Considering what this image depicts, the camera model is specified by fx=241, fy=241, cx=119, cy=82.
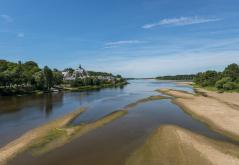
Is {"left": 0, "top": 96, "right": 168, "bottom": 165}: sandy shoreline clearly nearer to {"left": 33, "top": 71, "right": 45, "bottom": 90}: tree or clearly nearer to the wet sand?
the wet sand

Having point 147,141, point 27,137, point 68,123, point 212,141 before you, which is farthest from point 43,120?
point 212,141

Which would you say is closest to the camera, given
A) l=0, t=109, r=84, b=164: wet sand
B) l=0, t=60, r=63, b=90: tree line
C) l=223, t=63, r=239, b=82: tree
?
l=0, t=109, r=84, b=164: wet sand

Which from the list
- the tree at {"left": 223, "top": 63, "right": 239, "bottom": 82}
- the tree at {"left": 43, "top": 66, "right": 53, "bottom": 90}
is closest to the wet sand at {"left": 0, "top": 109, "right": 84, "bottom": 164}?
the tree at {"left": 43, "top": 66, "right": 53, "bottom": 90}

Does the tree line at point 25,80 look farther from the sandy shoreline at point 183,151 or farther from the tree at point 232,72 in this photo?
the tree at point 232,72

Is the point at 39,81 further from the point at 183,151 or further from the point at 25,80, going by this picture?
the point at 183,151

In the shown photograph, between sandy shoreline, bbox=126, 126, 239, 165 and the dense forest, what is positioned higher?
the dense forest

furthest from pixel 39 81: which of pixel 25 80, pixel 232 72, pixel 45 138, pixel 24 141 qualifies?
pixel 232 72

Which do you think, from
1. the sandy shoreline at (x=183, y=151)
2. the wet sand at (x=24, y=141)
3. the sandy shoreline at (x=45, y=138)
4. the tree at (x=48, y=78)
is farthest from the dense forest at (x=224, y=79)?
the tree at (x=48, y=78)
